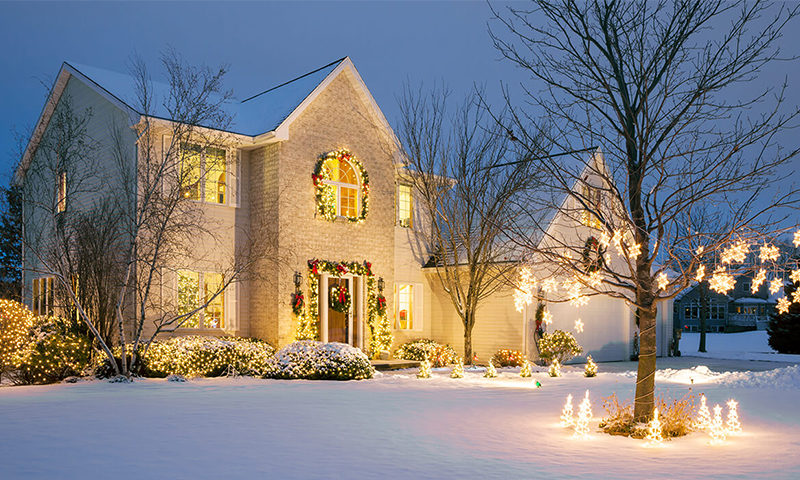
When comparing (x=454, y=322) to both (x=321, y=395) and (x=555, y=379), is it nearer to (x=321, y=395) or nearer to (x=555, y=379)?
(x=555, y=379)

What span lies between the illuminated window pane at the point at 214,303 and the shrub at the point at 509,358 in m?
8.13

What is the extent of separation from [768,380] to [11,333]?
53.8 ft

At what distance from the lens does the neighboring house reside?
17938mm

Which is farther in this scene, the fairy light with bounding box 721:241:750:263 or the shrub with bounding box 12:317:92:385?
the shrub with bounding box 12:317:92:385

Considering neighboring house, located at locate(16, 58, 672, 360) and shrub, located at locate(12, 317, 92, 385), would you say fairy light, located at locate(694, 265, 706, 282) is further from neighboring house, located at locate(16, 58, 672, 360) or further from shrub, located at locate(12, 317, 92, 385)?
shrub, located at locate(12, 317, 92, 385)

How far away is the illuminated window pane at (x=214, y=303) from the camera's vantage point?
17781 millimetres

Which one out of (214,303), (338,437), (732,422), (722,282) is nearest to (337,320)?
(214,303)

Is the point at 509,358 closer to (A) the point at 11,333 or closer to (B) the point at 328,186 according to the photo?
(B) the point at 328,186

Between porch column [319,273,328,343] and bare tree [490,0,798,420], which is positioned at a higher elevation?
bare tree [490,0,798,420]

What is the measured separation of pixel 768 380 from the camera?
1589 cm

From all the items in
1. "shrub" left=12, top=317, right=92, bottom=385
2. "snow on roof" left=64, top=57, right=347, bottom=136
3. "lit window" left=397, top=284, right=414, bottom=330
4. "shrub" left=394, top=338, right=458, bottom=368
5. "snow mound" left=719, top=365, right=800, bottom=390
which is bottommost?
"snow mound" left=719, top=365, right=800, bottom=390

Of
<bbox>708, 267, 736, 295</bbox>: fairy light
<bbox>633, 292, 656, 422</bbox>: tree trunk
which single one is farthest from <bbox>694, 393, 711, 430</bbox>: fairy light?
<bbox>708, 267, 736, 295</bbox>: fairy light

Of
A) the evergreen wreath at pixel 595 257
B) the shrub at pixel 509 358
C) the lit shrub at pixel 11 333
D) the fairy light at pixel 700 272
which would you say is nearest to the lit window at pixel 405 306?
the shrub at pixel 509 358

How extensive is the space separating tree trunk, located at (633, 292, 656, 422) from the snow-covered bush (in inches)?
300
